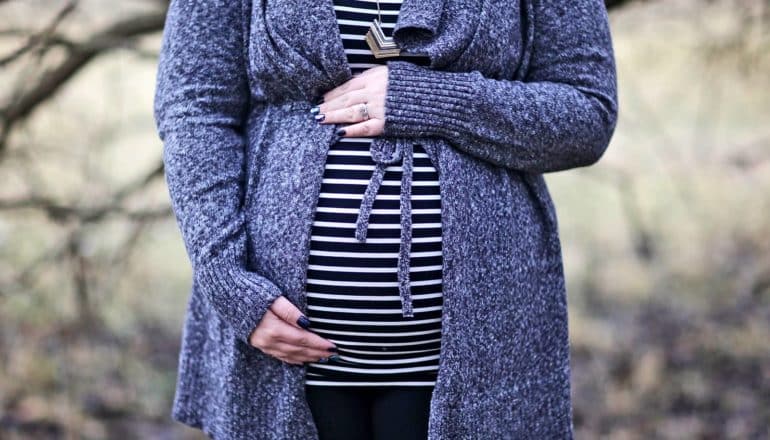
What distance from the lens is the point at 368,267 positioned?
1368 millimetres

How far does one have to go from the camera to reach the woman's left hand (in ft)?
4.56

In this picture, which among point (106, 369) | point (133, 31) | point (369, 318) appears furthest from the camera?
point (106, 369)

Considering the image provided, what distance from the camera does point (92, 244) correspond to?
3021 mm

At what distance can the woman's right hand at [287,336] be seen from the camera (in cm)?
137

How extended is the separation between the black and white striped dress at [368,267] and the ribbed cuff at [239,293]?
78 mm

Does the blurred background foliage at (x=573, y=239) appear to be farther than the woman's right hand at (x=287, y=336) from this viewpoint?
Yes

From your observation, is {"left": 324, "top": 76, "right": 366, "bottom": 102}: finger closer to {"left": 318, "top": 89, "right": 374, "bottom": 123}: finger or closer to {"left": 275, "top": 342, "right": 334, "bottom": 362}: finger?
{"left": 318, "top": 89, "right": 374, "bottom": 123}: finger

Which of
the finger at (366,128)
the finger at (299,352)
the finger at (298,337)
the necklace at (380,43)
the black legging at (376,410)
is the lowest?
the black legging at (376,410)

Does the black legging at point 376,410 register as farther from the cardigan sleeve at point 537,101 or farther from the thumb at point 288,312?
the cardigan sleeve at point 537,101

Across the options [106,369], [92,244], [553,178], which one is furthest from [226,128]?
[553,178]

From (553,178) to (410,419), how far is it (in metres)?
3.40

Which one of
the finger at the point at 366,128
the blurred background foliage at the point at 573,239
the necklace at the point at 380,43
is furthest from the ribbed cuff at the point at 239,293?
the blurred background foliage at the point at 573,239

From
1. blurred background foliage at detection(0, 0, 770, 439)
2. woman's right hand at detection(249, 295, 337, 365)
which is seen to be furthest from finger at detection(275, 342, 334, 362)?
blurred background foliage at detection(0, 0, 770, 439)

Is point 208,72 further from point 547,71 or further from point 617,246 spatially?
point 617,246
